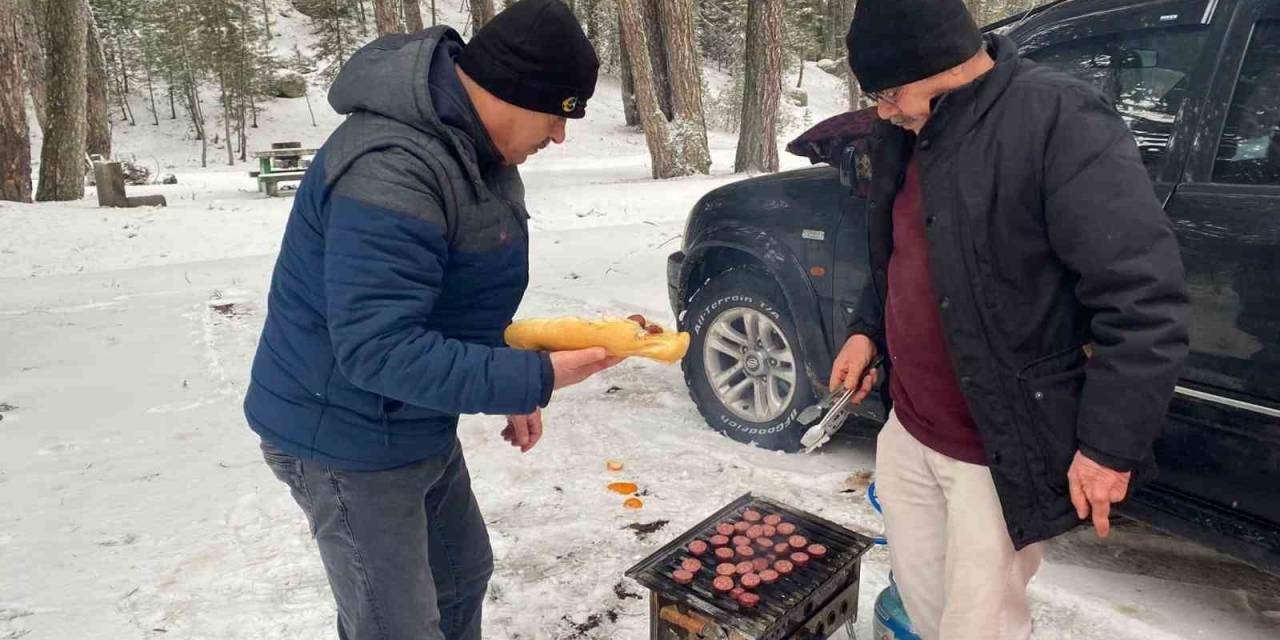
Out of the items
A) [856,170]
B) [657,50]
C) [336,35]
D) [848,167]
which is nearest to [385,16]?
[657,50]

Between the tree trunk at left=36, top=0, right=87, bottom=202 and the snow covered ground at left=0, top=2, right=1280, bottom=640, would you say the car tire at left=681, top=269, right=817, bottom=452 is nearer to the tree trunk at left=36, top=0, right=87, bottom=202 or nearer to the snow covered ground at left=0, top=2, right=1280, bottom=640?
the snow covered ground at left=0, top=2, right=1280, bottom=640

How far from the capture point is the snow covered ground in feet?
10.3

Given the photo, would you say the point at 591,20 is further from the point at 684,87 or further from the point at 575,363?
the point at 575,363

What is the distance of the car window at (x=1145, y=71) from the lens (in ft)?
9.64

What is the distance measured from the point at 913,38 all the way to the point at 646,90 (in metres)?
13.0

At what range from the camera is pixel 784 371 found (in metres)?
4.40

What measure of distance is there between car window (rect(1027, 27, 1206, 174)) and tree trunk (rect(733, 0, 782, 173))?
11567 millimetres

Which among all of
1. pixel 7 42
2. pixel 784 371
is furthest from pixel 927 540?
pixel 7 42

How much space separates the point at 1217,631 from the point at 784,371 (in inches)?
81.4

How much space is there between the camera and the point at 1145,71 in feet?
10.1

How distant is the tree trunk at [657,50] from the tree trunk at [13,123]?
10695 millimetres

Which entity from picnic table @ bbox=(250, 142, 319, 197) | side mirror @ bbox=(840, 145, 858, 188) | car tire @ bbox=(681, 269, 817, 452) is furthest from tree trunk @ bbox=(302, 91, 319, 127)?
side mirror @ bbox=(840, 145, 858, 188)

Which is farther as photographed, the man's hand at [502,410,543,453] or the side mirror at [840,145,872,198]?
the side mirror at [840,145,872,198]

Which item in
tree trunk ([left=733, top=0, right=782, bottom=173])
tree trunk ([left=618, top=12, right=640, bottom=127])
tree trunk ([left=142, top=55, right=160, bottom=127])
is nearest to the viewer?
tree trunk ([left=733, top=0, right=782, bottom=173])
